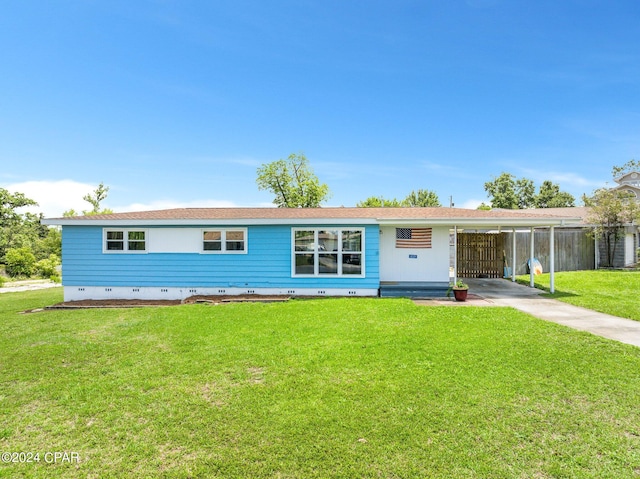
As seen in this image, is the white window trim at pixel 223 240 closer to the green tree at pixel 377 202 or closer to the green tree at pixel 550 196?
the green tree at pixel 377 202

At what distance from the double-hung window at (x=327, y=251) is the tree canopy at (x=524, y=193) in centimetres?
4354

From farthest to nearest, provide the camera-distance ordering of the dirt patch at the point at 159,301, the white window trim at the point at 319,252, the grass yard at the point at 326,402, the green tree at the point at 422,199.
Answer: the green tree at the point at 422,199 → the white window trim at the point at 319,252 → the dirt patch at the point at 159,301 → the grass yard at the point at 326,402

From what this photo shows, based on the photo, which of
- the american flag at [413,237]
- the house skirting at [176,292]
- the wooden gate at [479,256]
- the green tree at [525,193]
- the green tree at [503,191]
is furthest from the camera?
the green tree at [525,193]

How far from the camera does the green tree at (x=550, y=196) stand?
47906 mm

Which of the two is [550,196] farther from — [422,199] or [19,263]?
[19,263]

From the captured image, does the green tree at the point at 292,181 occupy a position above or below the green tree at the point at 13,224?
above

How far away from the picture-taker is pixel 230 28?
45.5 ft

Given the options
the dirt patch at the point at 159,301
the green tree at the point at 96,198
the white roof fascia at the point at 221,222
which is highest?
the green tree at the point at 96,198

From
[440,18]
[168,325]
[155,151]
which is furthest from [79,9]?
[440,18]

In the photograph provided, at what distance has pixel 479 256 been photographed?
1552 centimetres

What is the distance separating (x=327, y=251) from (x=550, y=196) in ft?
164

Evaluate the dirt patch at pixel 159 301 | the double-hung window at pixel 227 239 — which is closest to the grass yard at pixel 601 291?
the dirt patch at pixel 159 301

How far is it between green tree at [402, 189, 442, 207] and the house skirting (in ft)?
143

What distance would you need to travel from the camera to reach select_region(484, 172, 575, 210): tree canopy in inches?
1875
